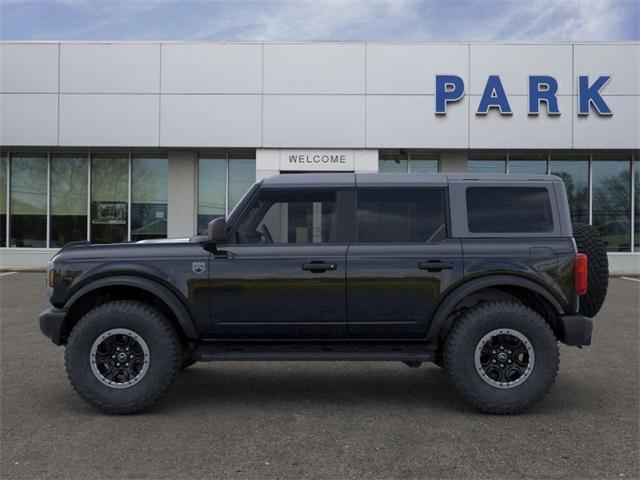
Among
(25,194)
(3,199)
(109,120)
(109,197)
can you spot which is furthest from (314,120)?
(3,199)

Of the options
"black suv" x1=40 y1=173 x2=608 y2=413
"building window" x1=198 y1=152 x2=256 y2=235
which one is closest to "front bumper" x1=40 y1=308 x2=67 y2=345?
"black suv" x1=40 y1=173 x2=608 y2=413

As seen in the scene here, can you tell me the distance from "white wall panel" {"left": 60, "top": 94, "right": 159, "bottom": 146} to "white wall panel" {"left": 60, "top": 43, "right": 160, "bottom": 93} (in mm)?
290

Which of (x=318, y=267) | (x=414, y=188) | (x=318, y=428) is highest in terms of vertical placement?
(x=414, y=188)

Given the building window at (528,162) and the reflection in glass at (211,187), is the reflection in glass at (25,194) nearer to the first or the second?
the reflection in glass at (211,187)

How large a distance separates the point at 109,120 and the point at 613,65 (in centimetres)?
1450

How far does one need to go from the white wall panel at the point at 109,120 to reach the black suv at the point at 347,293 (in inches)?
474

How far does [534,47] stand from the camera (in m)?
15.9

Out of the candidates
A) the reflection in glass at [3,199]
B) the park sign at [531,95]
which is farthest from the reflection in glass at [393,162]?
the reflection in glass at [3,199]

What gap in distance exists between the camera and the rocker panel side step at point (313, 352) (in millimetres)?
4469

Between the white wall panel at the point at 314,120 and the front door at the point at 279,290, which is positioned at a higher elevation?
the white wall panel at the point at 314,120

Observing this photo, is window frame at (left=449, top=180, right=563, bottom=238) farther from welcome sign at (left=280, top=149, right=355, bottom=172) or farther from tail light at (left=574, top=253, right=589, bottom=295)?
welcome sign at (left=280, top=149, right=355, bottom=172)

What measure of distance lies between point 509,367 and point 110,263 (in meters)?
3.32

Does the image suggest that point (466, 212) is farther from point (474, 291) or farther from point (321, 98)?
point (321, 98)

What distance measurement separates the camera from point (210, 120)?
15820mm
